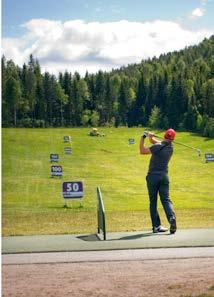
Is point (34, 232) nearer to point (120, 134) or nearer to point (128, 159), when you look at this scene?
point (128, 159)

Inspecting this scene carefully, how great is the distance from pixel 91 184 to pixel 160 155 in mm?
33520

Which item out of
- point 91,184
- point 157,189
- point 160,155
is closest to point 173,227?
point 157,189

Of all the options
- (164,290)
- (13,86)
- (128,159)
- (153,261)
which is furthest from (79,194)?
(13,86)

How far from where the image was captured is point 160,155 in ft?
40.4

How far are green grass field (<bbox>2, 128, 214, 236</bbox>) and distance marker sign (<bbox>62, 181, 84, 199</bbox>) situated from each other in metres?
0.58

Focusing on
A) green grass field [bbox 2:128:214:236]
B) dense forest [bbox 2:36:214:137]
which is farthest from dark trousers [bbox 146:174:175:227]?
dense forest [bbox 2:36:214:137]

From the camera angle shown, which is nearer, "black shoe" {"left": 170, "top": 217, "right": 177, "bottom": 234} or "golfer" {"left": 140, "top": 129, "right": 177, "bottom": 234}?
"black shoe" {"left": 170, "top": 217, "right": 177, "bottom": 234}

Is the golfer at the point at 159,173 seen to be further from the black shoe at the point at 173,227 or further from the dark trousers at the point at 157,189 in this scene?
the black shoe at the point at 173,227

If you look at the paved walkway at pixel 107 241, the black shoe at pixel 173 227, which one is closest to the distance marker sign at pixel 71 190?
the paved walkway at pixel 107 241

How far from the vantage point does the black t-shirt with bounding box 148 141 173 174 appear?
12305mm

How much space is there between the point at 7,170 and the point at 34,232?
4698 centimetres

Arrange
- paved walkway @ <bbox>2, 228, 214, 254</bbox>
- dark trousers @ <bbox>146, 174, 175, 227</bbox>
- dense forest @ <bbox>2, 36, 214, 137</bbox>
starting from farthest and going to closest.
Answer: dense forest @ <bbox>2, 36, 214, 137</bbox>, dark trousers @ <bbox>146, 174, 175, 227</bbox>, paved walkway @ <bbox>2, 228, 214, 254</bbox>

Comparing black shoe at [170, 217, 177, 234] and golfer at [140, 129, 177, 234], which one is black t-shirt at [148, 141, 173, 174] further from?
black shoe at [170, 217, 177, 234]

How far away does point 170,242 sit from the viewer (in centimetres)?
1071
